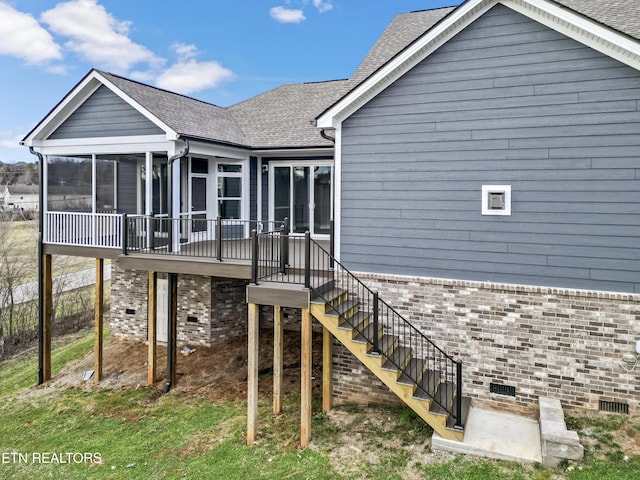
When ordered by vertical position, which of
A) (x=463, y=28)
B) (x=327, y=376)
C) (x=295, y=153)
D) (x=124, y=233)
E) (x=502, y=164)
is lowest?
(x=327, y=376)

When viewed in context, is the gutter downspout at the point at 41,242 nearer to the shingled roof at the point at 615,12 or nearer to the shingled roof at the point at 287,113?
the shingled roof at the point at 287,113

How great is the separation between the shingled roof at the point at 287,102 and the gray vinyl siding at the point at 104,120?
1.21 feet

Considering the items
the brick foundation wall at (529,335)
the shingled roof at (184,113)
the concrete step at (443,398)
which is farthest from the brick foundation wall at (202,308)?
the concrete step at (443,398)

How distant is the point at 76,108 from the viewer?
10.7 m

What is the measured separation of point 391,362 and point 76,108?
941cm

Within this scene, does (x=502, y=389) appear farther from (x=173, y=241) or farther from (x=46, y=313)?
(x=46, y=313)

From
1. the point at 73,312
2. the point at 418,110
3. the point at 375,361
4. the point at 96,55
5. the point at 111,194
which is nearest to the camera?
the point at 375,361

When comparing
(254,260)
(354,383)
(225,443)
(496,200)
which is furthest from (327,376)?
(496,200)

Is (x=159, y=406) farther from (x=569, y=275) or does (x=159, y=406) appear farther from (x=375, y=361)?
(x=569, y=275)

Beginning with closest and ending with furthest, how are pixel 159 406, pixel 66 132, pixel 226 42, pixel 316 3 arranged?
pixel 159 406, pixel 66 132, pixel 316 3, pixel 226 42

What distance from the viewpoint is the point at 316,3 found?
3656cm

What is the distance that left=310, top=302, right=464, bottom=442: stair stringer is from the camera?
6.44 m

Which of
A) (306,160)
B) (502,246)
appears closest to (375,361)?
(502,246)

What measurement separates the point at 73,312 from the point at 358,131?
18700 millimetres
